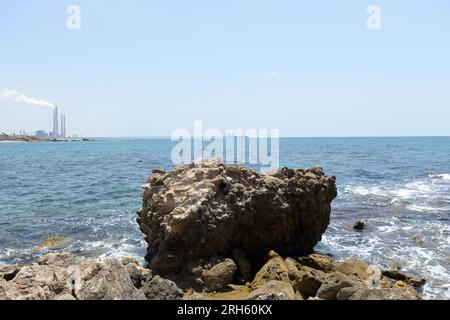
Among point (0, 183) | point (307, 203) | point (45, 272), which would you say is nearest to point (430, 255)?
point (307, 203)

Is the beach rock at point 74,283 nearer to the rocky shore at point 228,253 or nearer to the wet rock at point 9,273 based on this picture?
the rocky shore at point 228,253

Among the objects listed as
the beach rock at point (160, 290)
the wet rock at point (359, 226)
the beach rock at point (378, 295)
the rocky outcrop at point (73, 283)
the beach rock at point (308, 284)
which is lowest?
the wet rock at point (359, 226)

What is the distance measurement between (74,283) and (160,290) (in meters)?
2.27

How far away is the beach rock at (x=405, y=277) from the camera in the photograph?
1445cm

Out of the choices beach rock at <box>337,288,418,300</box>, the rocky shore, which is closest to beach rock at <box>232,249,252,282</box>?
the rocky shore

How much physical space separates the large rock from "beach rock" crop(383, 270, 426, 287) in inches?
129

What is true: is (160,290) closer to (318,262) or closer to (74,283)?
(74,283)

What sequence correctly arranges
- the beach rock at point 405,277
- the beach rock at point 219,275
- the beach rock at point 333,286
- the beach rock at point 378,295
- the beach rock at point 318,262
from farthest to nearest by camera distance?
1. the beach rock at point 405,277
2. the beach rock at point 318,262
3. the beach rock at point 219,275
4. the beach rock at point 333,286
5. the beach rock at point 378,295

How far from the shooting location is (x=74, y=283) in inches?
328

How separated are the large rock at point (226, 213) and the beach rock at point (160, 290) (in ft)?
9.75

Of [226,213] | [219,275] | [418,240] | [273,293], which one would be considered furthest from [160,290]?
[418,240]

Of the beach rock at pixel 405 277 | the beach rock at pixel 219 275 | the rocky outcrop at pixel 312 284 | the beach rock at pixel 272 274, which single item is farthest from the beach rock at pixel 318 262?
the beach rock at pixel 219 275

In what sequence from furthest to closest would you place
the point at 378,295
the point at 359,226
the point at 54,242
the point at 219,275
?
the point at 359,226
the point at 54,242
the point at 219,275
the point at 378,295
